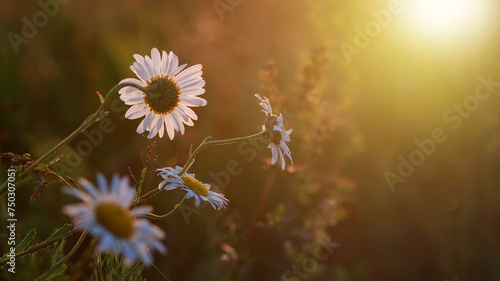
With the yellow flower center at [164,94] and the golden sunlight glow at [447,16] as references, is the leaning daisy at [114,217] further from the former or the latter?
the golden sunlight glow at [447,16]

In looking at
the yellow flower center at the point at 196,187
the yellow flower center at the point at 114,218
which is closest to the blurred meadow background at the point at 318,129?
the yellow flower center at the point at 196,187

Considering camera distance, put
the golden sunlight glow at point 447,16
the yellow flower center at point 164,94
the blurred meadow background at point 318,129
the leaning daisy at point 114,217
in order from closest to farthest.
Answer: the leaning daisy at point 114,217 < the yellow flower center at point 164,94 < the blurred meadow background at point 318,129 < the golden sunlight glow at point 447,16

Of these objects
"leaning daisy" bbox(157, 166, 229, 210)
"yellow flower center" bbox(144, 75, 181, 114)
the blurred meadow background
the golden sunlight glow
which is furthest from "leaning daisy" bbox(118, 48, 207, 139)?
the golden sunlight glow

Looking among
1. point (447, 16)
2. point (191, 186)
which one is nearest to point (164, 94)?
point (191, 186)

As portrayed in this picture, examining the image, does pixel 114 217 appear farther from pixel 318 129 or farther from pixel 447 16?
pixel 447 16

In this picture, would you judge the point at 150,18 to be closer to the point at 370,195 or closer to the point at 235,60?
the point at 235,60

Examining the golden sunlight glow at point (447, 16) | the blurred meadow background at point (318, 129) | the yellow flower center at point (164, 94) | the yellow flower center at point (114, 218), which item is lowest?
the yellow flower center at point (114, 218)
